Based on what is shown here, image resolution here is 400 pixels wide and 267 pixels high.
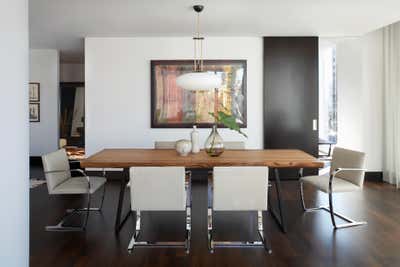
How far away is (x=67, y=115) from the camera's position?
27.6 ft

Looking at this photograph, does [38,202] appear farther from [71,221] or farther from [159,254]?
[159,254]

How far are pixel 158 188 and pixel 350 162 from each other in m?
2.15

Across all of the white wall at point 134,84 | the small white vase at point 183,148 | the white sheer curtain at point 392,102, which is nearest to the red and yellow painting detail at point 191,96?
the white wall at point 134,84

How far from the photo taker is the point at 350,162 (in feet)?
11.8

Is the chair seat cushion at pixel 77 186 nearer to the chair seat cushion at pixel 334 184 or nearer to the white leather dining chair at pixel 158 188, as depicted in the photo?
the white leather dining chair at pixel 158 188

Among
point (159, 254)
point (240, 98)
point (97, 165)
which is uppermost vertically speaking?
point (240, 98)

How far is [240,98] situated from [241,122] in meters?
0.41

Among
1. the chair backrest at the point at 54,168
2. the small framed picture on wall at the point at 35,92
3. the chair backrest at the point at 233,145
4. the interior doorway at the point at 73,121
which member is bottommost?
the chair backrest at the point at 54,168

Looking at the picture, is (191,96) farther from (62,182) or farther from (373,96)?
(373,96)

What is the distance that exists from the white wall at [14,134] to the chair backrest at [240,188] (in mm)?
1504

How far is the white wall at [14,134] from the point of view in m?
1.76

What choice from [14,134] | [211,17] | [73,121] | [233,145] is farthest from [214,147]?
[73,121]

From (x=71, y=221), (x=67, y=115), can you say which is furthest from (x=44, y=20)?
(x=67, y=115)

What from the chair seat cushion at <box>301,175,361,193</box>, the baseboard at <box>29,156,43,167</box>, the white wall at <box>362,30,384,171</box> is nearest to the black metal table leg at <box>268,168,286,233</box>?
the chair seat cushion at <box>301,175,361,193</box>
